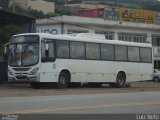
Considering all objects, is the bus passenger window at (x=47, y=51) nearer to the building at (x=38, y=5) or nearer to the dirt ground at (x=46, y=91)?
the dirt ground at (x=46, y=91)

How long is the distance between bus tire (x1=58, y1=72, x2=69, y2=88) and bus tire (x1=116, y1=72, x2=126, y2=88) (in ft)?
17.1

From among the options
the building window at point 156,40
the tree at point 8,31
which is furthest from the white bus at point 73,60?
the building window at point 156,40

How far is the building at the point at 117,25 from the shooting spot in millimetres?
64250

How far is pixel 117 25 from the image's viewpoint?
71.6 metres

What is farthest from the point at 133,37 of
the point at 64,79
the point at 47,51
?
the point at 47,51

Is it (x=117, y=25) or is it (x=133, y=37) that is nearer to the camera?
(x=117, y=25)

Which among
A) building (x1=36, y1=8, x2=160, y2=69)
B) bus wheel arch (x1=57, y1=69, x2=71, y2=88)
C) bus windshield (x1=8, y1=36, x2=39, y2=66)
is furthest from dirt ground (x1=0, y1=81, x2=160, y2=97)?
building (x1=36, y1=8, x2=160, y2=69)

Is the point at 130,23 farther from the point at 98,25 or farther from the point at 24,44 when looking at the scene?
the point at 24,44

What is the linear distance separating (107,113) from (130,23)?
5773 cm

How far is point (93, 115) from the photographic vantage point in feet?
50.5

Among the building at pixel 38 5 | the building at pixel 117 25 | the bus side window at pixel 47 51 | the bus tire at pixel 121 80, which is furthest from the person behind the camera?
the building at pixel 38 5

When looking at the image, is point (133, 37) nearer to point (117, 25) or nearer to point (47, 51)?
point (117, 25)

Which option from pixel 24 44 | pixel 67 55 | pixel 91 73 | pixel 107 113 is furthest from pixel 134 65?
pixel 107 113

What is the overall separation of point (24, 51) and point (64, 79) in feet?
9.73
